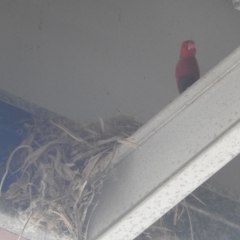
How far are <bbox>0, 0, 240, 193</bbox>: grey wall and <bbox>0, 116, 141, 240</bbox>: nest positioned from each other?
1.83 ft

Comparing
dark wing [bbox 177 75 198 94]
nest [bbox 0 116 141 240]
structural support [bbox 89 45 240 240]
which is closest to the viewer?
structural support [bbox 89 45 240 240]

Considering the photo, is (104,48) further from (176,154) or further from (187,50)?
(176,154)

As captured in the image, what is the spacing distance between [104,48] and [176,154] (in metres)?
1.28

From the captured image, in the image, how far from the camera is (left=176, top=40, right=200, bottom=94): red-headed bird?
2.70 m

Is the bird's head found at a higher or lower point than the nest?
higher

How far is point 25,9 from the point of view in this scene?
288 cm

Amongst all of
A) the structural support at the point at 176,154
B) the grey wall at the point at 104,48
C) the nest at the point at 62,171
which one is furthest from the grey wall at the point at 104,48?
the structural support at the point at 176,154

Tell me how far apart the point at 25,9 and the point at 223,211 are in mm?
1255

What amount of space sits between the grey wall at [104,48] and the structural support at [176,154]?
3.02 feet

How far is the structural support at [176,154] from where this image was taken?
1701mm

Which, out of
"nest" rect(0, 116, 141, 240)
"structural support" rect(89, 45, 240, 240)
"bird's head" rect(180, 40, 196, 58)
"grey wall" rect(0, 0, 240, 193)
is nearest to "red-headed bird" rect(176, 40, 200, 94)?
"bird's head" rect(180, 40, 196, 58)

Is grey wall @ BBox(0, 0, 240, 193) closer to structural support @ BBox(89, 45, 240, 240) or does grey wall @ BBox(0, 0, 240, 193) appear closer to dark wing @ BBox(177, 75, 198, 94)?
dark wing @ BBox(177, 75, 198, 94)

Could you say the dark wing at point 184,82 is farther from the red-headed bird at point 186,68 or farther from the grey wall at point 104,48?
the grey wall at point 104,48

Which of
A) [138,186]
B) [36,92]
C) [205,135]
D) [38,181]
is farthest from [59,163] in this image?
[36,92]
